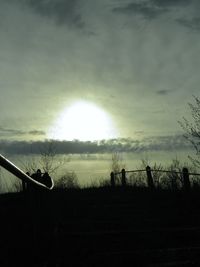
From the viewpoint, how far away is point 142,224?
949 centimetres

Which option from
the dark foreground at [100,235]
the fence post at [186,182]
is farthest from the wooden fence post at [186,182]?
the dark foreground at [100,235]

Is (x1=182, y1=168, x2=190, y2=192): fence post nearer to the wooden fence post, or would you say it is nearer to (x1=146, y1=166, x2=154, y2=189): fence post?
the wooden fence post

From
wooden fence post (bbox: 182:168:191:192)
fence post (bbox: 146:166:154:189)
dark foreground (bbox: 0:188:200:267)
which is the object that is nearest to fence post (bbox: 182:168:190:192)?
wooden fence post (bbox: 182:168:191:192)

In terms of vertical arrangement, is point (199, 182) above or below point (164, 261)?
above

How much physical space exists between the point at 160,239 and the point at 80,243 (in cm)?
151

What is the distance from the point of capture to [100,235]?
846 cm

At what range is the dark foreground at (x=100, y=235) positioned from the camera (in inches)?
237

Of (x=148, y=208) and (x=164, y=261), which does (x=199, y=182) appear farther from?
(x=164, y=261)

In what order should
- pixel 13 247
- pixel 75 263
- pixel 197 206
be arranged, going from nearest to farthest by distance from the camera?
1. pixel 13 247
2. pixel 75 263
3. pixel 197 206

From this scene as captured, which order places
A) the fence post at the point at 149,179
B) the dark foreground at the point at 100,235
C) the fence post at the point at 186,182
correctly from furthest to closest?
the fence post at the point at 149,179, the fence post at the point at 186,182, the dark foreground at the point at 100,235

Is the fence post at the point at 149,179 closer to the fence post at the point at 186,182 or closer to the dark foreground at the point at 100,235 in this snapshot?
the fence post at the point at 186,182

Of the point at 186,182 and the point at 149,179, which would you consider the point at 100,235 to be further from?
the point at 149,179

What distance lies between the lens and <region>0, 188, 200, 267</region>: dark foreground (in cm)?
602

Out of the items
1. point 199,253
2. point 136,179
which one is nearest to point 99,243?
point 199,253
